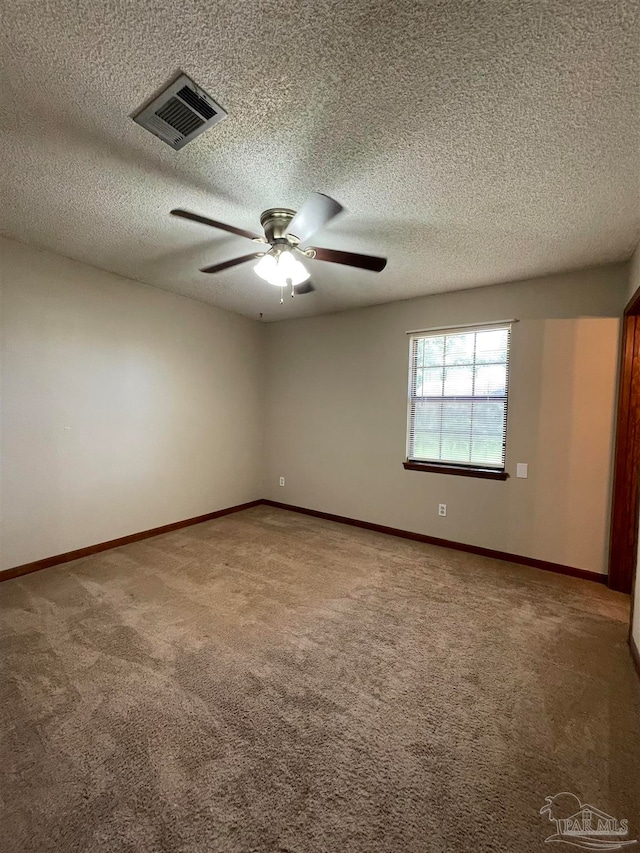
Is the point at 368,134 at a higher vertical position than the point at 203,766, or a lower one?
higher

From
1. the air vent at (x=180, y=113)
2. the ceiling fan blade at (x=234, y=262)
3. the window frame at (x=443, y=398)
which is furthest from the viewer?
the window frame at (x=443, y=398)

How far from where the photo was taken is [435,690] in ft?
5.69

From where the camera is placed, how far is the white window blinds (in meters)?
3.28

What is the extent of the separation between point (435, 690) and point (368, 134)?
2.63m

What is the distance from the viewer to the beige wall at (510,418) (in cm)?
286

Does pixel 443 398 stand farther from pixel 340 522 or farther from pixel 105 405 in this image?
pixel 105 405

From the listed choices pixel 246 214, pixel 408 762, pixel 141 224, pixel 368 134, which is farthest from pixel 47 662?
pixel 368 134

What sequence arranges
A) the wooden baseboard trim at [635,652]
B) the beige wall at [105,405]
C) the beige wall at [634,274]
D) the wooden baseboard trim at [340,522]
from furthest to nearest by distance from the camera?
the wooden baseboard trim at [340,522] < the beige wall at [105,405] < the beige wall at [634,274] < the wooden baseboard trim at [635,652]

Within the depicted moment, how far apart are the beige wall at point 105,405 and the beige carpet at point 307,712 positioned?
641 millimetres

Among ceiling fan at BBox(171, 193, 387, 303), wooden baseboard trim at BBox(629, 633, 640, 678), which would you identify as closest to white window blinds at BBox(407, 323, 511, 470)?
wooden baseboard trim at BBox(629, 633, 640, 678)

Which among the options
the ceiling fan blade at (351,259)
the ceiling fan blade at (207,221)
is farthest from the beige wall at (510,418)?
the ceiling fan blade at (207,221)

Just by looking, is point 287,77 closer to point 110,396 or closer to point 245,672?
point 245,672

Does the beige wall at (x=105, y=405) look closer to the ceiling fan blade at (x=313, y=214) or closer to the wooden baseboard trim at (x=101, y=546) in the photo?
the wooden baseboard trim at (x=101, y=546)

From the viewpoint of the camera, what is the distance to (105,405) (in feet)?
10.8
